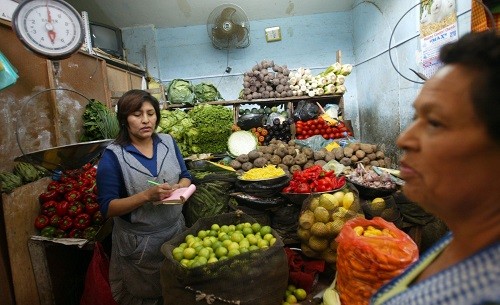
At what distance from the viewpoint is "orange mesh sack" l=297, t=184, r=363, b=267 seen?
2.15m

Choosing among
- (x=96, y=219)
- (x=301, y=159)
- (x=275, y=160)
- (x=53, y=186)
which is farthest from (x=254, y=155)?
(x=53, y=186)

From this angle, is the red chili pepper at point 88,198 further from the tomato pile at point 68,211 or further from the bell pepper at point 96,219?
the bell pepper at point 96,219

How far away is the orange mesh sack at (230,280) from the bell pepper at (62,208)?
1862 mm

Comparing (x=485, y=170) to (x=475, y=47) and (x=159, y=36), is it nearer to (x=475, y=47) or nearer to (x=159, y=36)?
(x=475, y=47)

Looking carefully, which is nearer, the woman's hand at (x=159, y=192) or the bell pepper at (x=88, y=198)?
the woman's hand at (x=159, y=192)

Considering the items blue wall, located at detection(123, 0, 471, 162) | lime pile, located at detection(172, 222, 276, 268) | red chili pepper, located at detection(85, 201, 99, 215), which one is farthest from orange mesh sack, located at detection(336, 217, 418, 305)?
blue wall, located at detection(123, 0, 471, 162)

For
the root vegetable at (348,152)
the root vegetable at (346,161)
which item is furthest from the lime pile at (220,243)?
the root vegetable at (348,152)

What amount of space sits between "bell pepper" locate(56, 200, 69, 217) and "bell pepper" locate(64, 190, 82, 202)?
0.06 metres

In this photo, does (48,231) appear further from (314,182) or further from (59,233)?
Answer: (314,182)

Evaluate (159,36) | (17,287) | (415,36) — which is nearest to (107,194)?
(17,287)

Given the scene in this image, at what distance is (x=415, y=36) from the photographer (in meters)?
3.75

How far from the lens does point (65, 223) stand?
2920 millimetres

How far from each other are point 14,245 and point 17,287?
400mm

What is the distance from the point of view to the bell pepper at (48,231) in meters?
2.87
